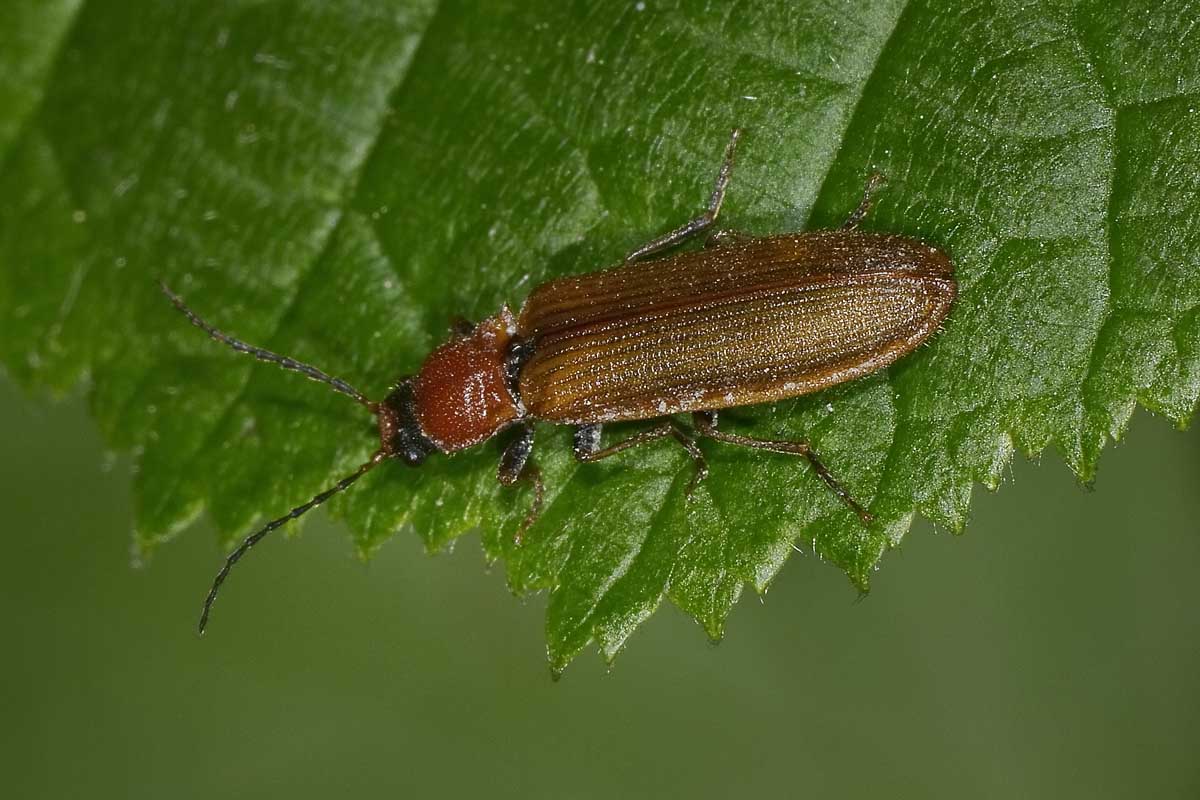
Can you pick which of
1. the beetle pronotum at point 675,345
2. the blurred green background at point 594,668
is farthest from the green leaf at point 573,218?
the blurred green background at point 594,668

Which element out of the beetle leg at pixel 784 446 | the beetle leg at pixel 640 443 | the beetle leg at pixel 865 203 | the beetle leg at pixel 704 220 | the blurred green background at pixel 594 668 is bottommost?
the blurred green background at pixel 594 668

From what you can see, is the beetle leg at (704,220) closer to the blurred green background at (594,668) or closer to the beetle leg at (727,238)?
the beetle leg at (727,238)

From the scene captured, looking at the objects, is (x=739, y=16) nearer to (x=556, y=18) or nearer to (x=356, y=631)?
(x=556, y=18)

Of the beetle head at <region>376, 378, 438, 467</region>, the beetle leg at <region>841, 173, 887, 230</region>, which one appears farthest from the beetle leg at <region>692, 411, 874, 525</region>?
the beetle head at <region>376, 378, 438, 467</region>

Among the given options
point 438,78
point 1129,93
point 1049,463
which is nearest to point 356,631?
point 438,78

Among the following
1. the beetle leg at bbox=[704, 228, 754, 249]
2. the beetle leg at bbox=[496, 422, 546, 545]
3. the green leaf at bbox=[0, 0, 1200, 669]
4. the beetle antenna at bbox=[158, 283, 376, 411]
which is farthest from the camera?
the beetle antenna at bbox=[158, 283, 376, 411]

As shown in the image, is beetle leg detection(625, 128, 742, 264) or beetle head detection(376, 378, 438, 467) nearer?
beetle leg detection(625, 128, 742, 264)

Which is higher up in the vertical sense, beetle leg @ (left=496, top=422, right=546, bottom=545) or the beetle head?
beetle leg @ (left=496, top=422, right=546, bottom=545)

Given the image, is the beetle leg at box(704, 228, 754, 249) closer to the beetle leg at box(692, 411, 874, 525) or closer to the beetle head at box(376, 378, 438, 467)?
the beetle leg at box(692, 411, 874, 525)
